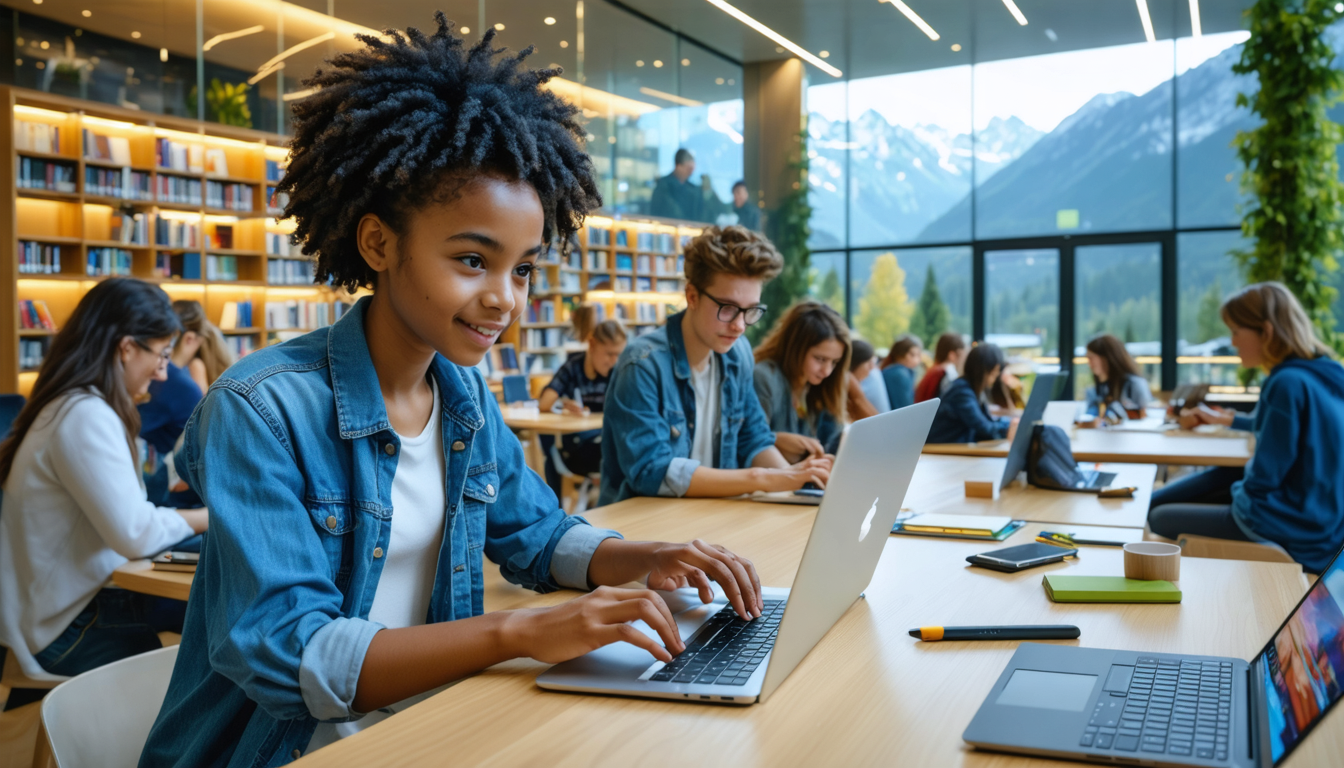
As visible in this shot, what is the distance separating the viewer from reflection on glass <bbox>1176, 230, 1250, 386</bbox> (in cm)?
999

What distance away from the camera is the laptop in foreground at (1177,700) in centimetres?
83

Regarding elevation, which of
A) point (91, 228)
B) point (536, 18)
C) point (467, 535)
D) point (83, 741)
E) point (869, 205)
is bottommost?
point (83, 741)

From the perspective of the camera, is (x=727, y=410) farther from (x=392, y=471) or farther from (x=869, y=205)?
(x=869, y=205)

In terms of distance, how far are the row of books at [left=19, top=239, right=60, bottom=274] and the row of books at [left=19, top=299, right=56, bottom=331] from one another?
0.75ft

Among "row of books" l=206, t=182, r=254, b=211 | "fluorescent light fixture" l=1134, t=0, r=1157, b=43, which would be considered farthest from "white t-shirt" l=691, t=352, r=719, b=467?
"fluorescent light fixture" l=1134, t=0, r=1157, b=43

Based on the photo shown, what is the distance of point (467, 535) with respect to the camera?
53.2 inches

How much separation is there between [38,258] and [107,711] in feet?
22.6

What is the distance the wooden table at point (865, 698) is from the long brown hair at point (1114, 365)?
4.77m

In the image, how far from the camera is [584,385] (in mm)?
6148

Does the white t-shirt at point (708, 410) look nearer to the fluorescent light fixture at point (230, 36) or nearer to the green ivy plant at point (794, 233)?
the fluorescent light fixture at point (230, 36)

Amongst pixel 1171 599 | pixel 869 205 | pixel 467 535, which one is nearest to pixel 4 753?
pixel 467 535

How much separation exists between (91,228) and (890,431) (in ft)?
25.0

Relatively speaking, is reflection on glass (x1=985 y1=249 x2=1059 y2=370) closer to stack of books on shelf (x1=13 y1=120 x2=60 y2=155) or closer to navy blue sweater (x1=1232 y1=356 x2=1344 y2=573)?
navy blue sweater (x1=1232 y1=356 x2=1344 y2=573)

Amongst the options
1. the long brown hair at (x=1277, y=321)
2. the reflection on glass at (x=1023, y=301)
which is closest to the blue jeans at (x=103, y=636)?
the long brown hair at (x=1277, y=321)
